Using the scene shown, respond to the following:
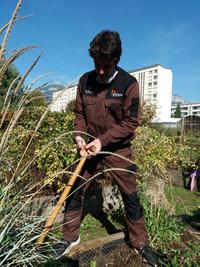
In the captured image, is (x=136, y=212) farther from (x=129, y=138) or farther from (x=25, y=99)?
(x=25, y=99)

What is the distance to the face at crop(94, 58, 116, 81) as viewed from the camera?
3137 millimetres

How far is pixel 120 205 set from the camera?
4641 millimetres

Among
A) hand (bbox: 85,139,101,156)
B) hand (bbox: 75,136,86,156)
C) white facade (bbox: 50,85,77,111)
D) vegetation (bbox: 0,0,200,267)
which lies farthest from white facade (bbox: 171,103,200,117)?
hand (bbox: 85,139,101,156)

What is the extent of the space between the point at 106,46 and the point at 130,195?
1288 millimetres

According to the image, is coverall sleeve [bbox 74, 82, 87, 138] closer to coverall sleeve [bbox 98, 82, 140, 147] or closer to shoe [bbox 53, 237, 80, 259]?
coverall sleeve [bbox 98, 82, 140, 147]

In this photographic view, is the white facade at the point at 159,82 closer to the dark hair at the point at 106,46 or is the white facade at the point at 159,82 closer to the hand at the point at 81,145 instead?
the dark hair at the point at 106,46

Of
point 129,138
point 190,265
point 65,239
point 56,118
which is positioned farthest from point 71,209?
point 56,118

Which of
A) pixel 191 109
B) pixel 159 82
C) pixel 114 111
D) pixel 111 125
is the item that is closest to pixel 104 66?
pixel 114 111

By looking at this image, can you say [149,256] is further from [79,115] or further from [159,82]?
[159,82]

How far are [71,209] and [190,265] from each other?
44.3 inches

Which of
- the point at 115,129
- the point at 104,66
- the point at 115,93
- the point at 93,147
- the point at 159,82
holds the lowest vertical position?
the point at 93,147

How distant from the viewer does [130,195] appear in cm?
339

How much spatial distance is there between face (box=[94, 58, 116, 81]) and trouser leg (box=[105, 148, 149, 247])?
69 centimetres

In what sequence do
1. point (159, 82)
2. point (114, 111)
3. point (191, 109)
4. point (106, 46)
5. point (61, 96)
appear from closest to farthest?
point (61, 96) < point (106, 46) < point (114, 111) < point (159, 82) < point (191, 109)
